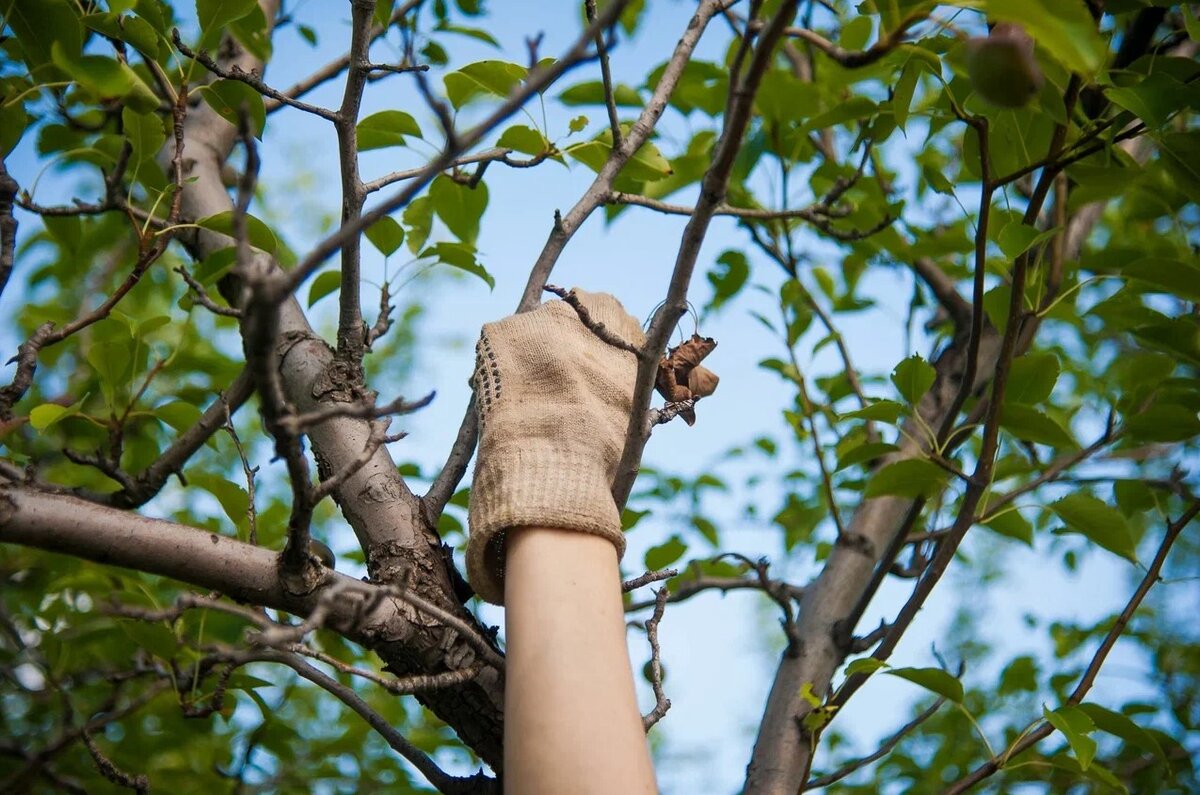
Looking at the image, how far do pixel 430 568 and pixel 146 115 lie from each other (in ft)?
2.05

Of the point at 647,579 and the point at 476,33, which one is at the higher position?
the point at 476,33

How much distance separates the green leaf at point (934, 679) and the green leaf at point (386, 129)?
0.88 m

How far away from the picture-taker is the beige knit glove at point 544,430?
979 mm

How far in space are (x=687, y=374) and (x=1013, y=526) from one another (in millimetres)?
599

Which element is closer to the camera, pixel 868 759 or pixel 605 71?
pixel 605 71

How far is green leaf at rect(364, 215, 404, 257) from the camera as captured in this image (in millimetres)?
1331

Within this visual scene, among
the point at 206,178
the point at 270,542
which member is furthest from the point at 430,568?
the point at 206,178

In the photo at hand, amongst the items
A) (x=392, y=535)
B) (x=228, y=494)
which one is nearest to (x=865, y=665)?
(x=392, y=535)

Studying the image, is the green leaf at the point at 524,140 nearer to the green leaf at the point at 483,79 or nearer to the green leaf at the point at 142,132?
the green leaf at the point at 483,79

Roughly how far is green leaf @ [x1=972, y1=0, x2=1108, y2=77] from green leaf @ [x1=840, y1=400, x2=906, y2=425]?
1.92 feet

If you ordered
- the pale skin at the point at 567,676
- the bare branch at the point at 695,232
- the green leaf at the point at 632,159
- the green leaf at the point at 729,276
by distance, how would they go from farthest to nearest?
the green leaf at the point at 729,276 → the green leaf at the point at 632,159 → the pale skin at the point at 567,676 → the bare branch at the point at 695,232

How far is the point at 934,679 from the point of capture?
1.15 metres

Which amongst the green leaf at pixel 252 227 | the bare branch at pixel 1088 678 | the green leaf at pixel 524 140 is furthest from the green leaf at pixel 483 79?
the bare branch at pixel 1088 678

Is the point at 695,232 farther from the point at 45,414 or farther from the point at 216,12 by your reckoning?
the point at 45,414
